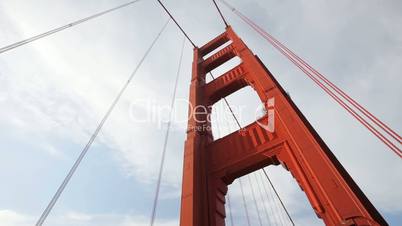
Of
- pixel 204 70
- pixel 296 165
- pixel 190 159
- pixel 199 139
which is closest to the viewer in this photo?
pixel 296 165

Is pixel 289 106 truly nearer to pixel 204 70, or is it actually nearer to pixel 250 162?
pixel 250 162

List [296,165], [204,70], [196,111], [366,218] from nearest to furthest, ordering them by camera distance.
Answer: [366,218] → [296,165] → [196,111] → [204,70]

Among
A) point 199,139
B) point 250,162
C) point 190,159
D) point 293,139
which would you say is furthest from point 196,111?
point 293,139

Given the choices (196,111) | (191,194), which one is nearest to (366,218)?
(191,194)

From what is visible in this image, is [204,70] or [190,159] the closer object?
[190,159]

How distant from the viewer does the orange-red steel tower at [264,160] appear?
2.87 metres

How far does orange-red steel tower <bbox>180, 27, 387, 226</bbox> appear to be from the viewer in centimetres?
287

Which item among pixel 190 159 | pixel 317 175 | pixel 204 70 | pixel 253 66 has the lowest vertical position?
pixel 317 175

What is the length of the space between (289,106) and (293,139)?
30.9 inches

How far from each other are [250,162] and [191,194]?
1.31m

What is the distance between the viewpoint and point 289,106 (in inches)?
169

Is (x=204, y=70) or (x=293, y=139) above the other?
(x=204, y=70)

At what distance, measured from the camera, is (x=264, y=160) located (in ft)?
14.2

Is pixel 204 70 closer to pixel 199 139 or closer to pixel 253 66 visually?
pixel 253 66
